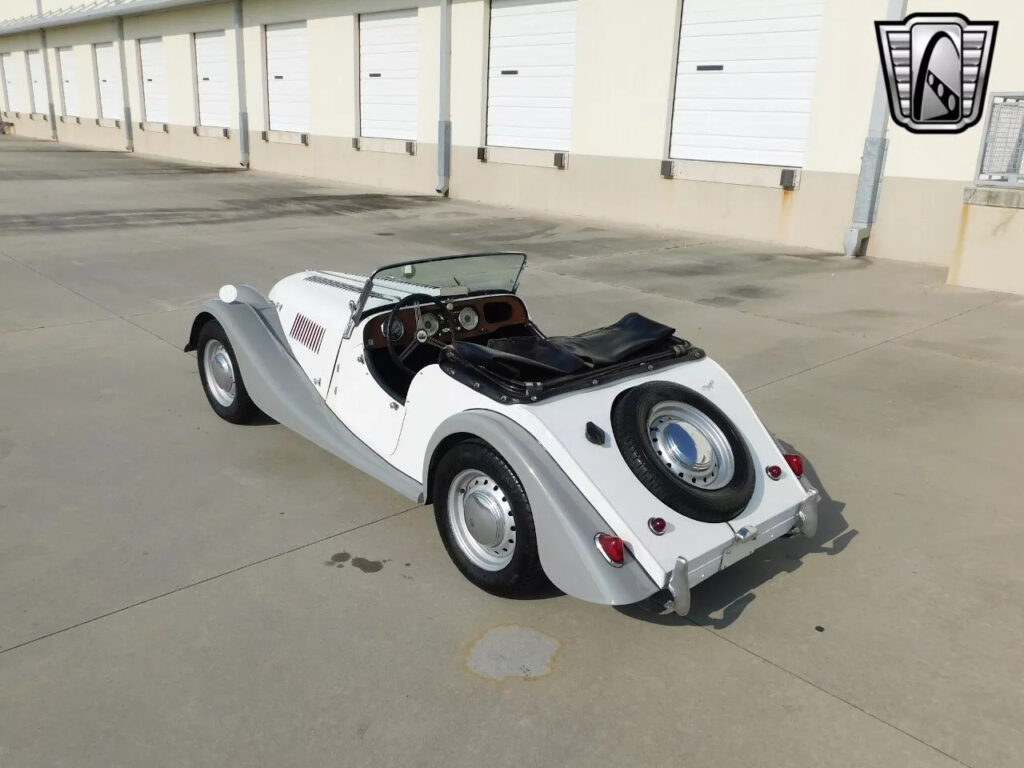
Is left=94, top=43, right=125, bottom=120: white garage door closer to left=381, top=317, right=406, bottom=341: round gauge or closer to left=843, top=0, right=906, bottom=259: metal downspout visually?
left=843, top=0, right=906, bottom=259: metal downspout

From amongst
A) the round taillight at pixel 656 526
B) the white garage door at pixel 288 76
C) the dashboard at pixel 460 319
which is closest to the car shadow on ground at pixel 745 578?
the round taillight at pixel 656 526

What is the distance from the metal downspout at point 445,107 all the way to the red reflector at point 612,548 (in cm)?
1515

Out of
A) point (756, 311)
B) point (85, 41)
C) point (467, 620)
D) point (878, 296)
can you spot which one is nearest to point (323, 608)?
point (467, 620)

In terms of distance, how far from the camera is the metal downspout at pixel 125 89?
28438 millimetres

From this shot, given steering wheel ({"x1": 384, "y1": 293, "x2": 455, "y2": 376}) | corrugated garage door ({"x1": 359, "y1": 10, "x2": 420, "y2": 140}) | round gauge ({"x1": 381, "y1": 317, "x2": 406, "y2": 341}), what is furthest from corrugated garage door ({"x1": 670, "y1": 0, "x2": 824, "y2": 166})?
round gauge ({"x1": 381, "y1": 317, "x2": 406, "y2": 341})

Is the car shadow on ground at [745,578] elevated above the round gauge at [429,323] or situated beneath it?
situated beneath

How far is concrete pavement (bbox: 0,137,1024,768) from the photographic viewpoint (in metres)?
2.47

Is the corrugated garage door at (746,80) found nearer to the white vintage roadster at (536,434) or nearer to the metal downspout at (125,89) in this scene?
the white vintage roadster at (536,434)

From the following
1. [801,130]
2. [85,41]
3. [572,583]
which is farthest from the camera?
[85,41]

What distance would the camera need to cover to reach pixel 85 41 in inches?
1241

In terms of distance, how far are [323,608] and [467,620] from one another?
1.75 feet

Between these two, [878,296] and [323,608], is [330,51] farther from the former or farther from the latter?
[323,608]

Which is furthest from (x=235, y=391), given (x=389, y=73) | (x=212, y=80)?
(x=212, y=80)

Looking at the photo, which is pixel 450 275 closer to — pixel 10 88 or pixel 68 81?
pixel 68 81
